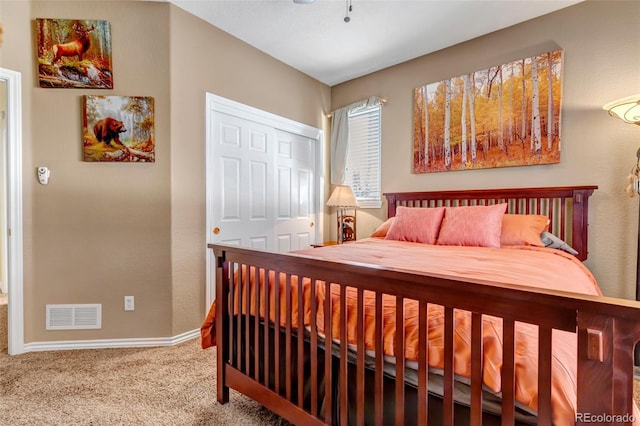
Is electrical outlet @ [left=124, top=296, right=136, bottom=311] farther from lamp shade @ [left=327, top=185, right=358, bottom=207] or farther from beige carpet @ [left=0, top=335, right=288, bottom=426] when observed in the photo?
lamp shade @ [left=327, top=185, right=358, bottom=207]

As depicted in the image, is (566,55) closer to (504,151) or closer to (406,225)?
(504,151)

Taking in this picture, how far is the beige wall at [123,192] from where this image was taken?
2.27 metres

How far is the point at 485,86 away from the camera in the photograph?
113 inches

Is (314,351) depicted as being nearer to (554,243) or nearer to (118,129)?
(554,243)

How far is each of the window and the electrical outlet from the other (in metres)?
2.58

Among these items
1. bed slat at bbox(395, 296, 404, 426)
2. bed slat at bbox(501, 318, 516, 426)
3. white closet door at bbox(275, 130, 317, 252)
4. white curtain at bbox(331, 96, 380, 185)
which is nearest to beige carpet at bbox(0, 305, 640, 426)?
bed slat at bbox(395, 296, 404, 426)

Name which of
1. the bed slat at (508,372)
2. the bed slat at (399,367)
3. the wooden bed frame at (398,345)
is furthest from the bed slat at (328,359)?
the bed slat at (508,372)

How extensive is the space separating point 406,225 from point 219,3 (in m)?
2.43

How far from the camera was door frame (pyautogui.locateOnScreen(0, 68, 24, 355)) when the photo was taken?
7.13ft

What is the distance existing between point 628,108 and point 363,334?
7.60ft

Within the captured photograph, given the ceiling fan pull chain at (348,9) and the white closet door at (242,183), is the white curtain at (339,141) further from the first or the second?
the ceiling fan pull chain at (348,9)

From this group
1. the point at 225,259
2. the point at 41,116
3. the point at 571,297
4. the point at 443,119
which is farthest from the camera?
the point at 443,119

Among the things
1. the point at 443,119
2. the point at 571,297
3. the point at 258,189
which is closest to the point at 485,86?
the point at 443,119

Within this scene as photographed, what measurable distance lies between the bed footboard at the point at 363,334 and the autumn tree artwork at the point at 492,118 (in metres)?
2.34
